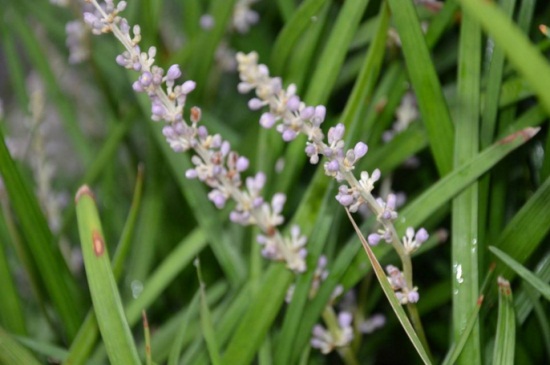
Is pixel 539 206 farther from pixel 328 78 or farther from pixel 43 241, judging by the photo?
pixel 43 241

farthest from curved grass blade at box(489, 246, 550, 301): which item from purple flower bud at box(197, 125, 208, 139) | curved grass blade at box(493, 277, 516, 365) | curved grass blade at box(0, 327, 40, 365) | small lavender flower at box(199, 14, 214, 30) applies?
small lavender flower at box(199, 14, 214, 30)

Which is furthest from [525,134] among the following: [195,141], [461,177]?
[195,141]

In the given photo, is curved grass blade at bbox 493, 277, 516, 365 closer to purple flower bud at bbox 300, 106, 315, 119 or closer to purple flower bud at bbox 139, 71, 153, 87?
purple flower bud at bbox 300, 106, 315, 119

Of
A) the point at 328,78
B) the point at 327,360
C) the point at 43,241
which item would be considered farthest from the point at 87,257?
the point at 327,360

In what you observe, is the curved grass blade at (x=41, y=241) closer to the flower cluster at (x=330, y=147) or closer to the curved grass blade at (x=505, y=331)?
the flower cluster at (x=330, y=147)

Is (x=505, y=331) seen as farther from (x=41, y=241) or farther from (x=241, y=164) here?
(x=41, y=241)

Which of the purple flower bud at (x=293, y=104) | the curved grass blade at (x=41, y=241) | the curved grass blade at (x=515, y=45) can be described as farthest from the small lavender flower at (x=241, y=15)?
the curved grass blade at (x=515, y=45)
